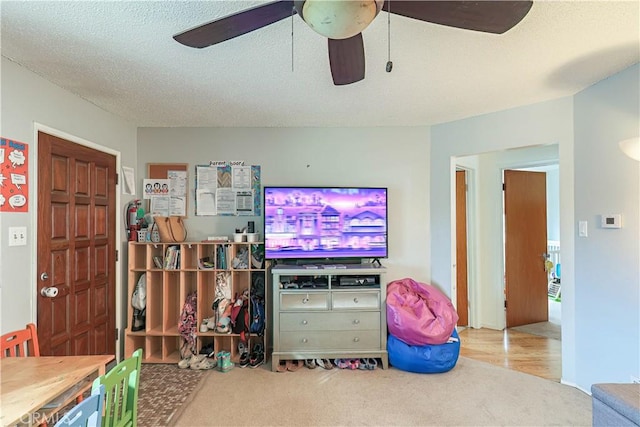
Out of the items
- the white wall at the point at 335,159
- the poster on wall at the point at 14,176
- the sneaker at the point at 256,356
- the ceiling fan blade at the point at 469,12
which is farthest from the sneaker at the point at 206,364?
the ceiling fan blade at the point at 469,12

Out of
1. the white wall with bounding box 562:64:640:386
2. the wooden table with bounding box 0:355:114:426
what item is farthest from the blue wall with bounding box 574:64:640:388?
the wooden table with bounding box 0:355:114:426

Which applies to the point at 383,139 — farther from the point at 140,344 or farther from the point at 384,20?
the point at 140,344

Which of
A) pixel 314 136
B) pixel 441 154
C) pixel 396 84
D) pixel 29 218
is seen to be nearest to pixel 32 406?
pixel 29 218

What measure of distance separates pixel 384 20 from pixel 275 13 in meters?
0.71

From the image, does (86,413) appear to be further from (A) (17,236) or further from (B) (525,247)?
(B) (525,247)

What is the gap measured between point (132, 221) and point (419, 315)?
2865 millimetres

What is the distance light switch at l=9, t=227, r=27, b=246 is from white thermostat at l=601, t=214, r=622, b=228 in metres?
3.95

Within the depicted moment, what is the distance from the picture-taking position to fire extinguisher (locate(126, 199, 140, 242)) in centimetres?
314

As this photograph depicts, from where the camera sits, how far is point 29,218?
2100 mm

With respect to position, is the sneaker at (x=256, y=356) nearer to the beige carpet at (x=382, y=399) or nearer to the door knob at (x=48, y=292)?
the beige carpet at (x=382, y=399)

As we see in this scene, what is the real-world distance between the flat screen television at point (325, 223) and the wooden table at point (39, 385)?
1.72 metres

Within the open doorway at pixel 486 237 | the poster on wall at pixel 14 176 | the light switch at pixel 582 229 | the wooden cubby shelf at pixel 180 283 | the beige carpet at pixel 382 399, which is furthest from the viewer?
the open doorway at pixel 486 237

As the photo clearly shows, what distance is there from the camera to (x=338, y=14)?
3.28 ft

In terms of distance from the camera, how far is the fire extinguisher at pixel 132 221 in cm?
314
